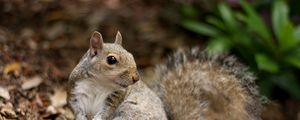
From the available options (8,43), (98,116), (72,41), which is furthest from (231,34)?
(98,116)

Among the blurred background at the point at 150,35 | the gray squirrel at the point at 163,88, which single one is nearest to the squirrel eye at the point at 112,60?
the gray squirrel at the point at 163,88

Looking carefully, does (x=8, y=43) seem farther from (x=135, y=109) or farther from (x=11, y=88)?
(x=135, y=109)

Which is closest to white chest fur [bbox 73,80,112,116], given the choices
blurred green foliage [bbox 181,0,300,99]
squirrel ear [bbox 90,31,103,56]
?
squirrel ear [bbox 90,31,103,56]

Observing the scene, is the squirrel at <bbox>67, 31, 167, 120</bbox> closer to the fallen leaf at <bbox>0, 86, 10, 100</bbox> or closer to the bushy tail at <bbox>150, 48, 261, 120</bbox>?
the bushy tail at <bbox>150, 48, 261, 120</bbox>

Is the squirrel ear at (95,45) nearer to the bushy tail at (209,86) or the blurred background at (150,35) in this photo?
the bushy tail at (209,86)

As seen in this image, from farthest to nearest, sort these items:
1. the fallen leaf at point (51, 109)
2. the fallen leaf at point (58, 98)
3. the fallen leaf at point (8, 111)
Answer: the fallen leaf at point (58, 98) < the fallen leaf at point (51, 109) < the fallen leaf at point (8, 111)

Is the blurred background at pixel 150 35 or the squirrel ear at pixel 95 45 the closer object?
the squirrel ear at pixel 95 45

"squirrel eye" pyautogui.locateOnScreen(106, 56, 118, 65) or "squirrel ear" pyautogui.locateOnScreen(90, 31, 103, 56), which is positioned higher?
"squirrel ear" pyautogui.locateOnScreen(90, 31, 103, 56)
